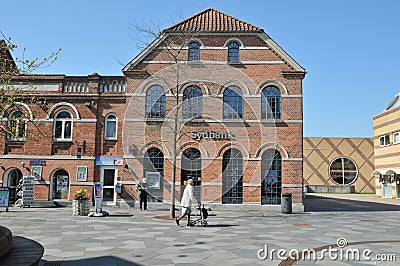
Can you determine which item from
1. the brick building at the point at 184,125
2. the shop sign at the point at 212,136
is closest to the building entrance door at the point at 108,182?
the brick building at the point at 184,125

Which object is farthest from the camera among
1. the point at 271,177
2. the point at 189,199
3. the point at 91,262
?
the point at 271,177

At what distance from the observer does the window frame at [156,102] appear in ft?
72.5

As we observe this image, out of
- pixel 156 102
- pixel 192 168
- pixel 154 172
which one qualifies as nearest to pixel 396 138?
pixel 192 168

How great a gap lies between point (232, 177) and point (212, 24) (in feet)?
29.9

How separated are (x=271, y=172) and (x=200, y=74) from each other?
22.5 feet

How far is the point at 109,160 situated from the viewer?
2225 centimetres

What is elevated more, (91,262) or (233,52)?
Result: (233,52)

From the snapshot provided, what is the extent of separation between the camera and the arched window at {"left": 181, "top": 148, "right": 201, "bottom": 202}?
21.6m

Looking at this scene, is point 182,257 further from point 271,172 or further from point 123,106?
point 123,106

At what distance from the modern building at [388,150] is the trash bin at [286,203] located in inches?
833

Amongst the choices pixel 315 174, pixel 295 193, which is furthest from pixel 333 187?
pixel 295 193

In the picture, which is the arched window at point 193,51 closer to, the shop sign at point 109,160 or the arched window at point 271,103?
the arched window at point 271,103

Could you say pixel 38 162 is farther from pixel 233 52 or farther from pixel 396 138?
pixel 396 138

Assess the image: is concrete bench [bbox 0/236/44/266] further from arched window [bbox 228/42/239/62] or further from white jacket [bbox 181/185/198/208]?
arched window [bbox 228/42/239/62]
